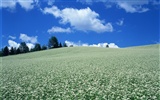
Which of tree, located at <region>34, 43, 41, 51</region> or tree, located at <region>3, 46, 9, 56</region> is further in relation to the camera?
tree, located at <region>34, 43, 41, 51</region>

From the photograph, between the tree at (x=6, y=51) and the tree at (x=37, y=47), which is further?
the tree at (x=37, y=47)

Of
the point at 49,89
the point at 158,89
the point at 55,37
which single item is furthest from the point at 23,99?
the point at 55,37

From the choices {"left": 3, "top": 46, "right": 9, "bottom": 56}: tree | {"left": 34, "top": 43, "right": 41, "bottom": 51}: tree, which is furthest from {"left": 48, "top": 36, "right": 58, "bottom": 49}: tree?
{"left": 3, "top": 46, "right": 9, "bottom": 56}: tree

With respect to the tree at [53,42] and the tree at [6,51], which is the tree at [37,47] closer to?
the tree at [53,42]

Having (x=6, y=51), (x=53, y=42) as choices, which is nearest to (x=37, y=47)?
(x=53, y=42)

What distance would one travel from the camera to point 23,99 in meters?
12.1

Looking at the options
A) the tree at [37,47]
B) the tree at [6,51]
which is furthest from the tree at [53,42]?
the tree at [6,51]

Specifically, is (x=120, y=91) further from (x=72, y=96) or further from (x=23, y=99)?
(x=23, y=99)

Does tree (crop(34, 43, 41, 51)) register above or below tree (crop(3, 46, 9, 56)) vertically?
above

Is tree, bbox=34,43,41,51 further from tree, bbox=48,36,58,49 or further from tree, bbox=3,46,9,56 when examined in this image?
tree, bbox=3,46,9,56

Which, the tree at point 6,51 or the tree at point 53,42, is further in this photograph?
the tree at point 53,42

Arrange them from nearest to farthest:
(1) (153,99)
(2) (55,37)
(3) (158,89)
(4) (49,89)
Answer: (1) (153,99)
(3) (158,89)
(4) (49,89)
(2) (55,37)

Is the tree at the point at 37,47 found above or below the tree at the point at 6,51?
above

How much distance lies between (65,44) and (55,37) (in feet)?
32.3
